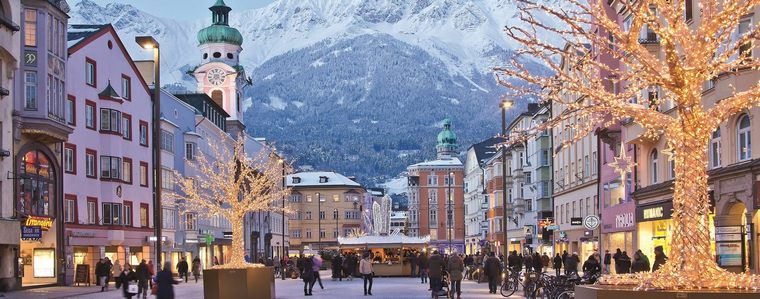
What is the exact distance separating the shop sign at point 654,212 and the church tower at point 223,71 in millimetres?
66182

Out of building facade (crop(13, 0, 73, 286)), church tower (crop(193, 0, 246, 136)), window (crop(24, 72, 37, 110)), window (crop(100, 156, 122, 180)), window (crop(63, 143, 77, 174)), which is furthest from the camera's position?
church tower (crop(193, 0, 246, 136))

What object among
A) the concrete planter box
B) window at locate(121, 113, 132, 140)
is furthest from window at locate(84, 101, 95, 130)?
the concrete planter box

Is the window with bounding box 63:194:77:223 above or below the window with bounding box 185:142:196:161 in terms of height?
below

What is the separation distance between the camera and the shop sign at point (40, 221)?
50.1m

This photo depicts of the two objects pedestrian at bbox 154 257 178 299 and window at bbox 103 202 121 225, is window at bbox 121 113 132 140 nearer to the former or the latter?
window at bbox 103 202 121 225

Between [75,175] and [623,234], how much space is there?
92.5 ft

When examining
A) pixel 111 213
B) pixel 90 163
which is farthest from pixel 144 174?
pixel 90 163

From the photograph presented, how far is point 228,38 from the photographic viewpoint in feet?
398

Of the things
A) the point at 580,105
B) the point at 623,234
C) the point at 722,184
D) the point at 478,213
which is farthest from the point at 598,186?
the point at 478,213

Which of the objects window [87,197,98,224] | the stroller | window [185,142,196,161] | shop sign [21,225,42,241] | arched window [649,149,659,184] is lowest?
the stroller

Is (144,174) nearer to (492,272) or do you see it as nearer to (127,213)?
(127,213)

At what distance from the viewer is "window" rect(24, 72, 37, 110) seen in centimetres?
4984

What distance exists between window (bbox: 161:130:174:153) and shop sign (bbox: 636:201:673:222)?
33967 millimetres

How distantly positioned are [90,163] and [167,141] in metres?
12.8
